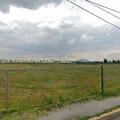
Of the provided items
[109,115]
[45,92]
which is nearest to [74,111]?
[109,115]

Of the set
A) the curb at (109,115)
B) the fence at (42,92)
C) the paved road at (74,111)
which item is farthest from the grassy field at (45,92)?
the curb at (109,115)

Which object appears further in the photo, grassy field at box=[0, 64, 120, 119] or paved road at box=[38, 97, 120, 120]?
grassy field at box=[0, 64, 120, 119]

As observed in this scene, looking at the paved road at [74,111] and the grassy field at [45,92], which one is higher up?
the paved road at [74,111]

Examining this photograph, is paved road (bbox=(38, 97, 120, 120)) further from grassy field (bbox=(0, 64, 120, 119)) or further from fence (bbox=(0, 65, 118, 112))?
fence (bbox=(0, 65, 118, 112))

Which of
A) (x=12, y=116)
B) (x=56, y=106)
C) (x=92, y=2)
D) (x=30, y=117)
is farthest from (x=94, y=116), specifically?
(x=92, y=2)

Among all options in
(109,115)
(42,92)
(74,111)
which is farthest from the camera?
(42,92)

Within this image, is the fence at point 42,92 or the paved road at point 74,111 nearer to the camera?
the paved road at point 74,111

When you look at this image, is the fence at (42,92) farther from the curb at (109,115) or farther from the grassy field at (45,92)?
the curb at (109,115)

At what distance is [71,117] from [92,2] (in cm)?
579

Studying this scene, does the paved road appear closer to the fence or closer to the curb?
the curb

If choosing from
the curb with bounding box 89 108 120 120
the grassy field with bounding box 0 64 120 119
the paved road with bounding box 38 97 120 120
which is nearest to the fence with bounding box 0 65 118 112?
the grassy field with bounding box 0 64 120 119

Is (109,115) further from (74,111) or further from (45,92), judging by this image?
(45,92)

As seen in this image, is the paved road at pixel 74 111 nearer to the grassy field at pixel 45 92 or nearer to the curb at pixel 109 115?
the curb at pixel 109 115

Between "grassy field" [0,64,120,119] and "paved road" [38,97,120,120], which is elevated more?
"paved road" [38,97,120,120]
